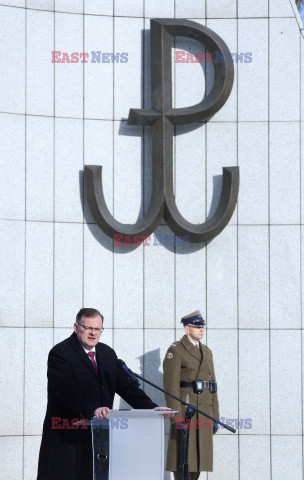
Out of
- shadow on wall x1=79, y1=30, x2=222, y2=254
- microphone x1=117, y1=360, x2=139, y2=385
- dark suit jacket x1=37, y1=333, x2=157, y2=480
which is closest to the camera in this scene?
dark suit jacket x1=37, y1=333, x2=157, y2=480

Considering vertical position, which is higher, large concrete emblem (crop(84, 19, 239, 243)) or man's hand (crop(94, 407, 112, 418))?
large concrete emblem (crop(84, 19, 239, 243))

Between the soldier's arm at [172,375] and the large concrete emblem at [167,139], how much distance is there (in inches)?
54.9

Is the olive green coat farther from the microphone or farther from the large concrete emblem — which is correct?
the microphone

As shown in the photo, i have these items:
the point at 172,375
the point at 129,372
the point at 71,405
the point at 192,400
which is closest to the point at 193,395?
the point at 192,400

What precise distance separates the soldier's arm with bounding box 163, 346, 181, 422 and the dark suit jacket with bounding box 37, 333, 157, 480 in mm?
2920

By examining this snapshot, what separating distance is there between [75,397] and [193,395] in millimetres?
3507

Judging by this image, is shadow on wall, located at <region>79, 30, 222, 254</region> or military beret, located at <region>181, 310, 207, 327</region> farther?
shadow on wall, located at <region>79, 30, 222, 254</region>

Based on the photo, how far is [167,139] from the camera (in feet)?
32.0

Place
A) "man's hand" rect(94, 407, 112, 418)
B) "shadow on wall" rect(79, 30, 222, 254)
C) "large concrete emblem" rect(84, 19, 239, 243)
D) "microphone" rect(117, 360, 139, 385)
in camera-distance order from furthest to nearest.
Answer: "shadow on wall" rect(79, 30, 222, 254)
"large concrete emblem" rect(84, 19, 239, 243)
"microphone" rect(117, 360, 139, 385)
"man's hand" rect(94, 407, 112, 418)

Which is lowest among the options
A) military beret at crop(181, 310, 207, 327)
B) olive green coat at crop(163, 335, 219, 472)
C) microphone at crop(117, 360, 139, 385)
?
olive green coat at crop(163, 335, 219, 472)

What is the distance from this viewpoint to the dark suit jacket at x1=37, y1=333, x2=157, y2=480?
5508mm

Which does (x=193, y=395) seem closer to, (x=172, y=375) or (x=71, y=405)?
(x=172, y=375)

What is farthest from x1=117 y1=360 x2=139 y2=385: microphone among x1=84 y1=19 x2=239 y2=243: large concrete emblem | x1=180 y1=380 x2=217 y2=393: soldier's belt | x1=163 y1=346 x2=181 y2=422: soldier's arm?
x1=84 y1=19 x2=239 y2=243: large concrete emblem

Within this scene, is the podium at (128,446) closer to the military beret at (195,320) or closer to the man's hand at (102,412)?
the man's hand at (102,412)
